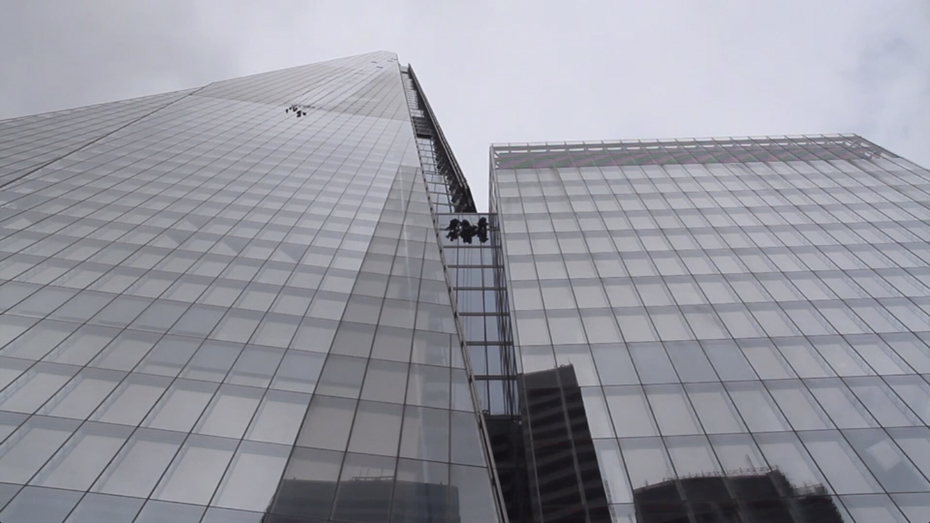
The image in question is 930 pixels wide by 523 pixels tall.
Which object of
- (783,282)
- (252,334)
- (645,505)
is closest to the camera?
(645,505)

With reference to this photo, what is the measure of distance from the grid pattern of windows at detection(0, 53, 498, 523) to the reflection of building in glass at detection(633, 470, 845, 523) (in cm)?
586

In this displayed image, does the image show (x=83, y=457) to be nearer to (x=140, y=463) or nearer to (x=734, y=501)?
(x=140, y=463)

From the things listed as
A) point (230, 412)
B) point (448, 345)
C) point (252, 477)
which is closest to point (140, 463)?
point (230, 412)

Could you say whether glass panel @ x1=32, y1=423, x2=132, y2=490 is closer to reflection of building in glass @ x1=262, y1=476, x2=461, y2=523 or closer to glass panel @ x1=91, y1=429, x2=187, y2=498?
glass panel @ x1=91, y1=429, x2=187, y2=498

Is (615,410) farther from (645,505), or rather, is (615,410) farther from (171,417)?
(171,417)

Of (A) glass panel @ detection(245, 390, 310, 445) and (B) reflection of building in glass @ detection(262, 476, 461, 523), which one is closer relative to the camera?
(B) reflection of building in glass @ detection(262, 476, 461, 523)

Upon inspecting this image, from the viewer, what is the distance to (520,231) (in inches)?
1239

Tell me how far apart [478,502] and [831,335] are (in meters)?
17.9

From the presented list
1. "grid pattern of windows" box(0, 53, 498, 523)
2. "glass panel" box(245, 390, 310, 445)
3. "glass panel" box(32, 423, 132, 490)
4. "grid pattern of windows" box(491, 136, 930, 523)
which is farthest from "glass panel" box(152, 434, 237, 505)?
"grid pattern of windows" box(491, 136, 930, 523)

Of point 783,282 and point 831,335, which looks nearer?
point 831,335

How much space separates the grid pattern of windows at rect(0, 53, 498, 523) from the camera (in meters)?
12.4

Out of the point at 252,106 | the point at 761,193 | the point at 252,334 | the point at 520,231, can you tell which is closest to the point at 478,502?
the point at 252,334

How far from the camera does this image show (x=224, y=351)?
17.4 metres

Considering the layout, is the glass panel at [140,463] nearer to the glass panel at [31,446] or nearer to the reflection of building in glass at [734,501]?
the glass panel at [31,446]
